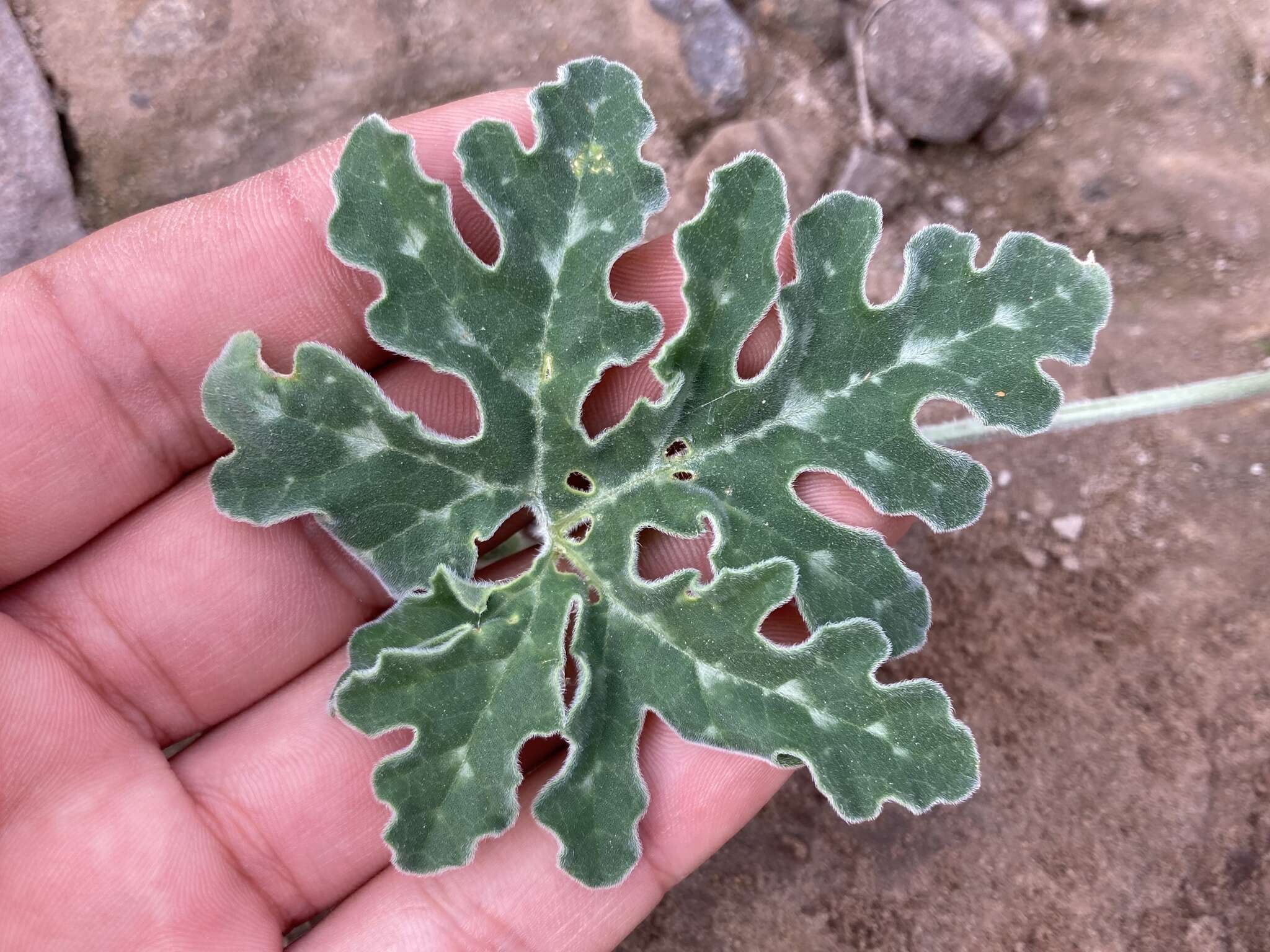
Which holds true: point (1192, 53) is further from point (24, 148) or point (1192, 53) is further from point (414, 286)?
point (24, 148)

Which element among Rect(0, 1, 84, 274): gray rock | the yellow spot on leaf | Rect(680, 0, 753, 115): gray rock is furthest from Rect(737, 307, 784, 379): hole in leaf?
Rect(0, 1, 84, 274): gray rock

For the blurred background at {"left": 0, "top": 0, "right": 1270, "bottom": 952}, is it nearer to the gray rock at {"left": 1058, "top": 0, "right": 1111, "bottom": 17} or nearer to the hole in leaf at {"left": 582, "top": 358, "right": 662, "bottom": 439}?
the gray rock at {"left": 1058, "top": 0, "right": 1111, "bottom": 17}

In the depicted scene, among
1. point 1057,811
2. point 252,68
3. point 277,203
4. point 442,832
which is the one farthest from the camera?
point 252,68

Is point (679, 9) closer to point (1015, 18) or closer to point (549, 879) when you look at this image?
point (1015, 18)

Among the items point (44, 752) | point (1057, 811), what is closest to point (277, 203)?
point (44, 752)

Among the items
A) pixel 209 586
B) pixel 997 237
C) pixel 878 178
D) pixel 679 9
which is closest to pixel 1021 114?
pixel 997 237

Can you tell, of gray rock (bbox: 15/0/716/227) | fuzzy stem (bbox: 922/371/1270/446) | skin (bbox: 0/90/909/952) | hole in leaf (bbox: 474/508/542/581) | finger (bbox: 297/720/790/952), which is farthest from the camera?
gray rock (bbox: 15/0/716/227)
